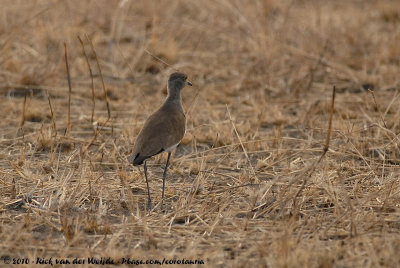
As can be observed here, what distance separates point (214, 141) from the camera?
524cm

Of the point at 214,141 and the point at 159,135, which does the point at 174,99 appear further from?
the point at 214,141

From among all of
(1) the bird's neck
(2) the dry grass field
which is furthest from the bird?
(2) the dry grass field

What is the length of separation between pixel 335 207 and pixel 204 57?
5042mm

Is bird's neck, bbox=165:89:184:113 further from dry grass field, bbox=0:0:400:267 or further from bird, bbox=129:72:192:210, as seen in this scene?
dry grass field, bbox=0:0:400:267

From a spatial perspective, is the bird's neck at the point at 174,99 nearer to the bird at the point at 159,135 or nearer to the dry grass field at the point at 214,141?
the bird at the point at 159,135

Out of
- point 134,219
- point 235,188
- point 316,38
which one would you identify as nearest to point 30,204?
point 134,219

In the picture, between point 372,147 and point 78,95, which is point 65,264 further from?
point 78,95

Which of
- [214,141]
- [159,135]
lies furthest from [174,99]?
[214,141]

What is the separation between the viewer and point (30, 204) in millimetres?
3973

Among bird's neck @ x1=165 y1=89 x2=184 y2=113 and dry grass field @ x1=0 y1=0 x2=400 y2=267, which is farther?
bird's neck @ x1=165 y1=89 x2=184 y2=113

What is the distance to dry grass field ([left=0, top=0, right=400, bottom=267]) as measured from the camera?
353cm

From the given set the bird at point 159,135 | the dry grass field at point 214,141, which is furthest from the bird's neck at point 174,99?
the dry grass field at point 214,141

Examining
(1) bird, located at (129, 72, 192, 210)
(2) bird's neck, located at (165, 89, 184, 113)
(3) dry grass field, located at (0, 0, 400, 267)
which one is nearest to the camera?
(3) dry grass field, located at (0, 0, 400, 267)

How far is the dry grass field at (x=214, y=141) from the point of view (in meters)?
3.53
